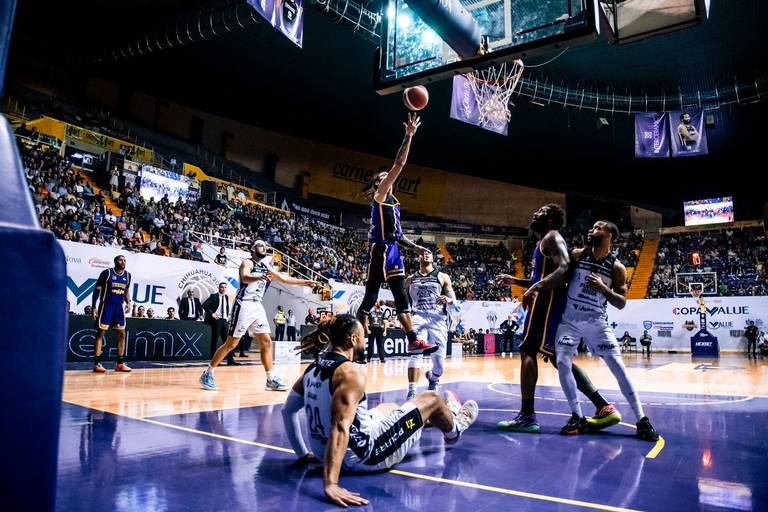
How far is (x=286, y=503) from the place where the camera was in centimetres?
254

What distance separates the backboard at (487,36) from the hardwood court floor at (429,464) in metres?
3.70

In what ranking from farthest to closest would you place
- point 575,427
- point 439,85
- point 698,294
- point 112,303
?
1. point 698,294
2. point 439,85
3. point 112,303
4. point 575,427

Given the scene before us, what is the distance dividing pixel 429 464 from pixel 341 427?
1031mm

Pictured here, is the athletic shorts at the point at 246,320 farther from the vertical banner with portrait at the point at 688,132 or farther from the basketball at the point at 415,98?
the vertical banner with portrait at the point at 688,132

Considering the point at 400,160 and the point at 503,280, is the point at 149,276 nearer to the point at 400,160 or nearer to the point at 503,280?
the point at 400,160

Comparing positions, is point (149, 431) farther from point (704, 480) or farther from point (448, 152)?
point (448, 152)

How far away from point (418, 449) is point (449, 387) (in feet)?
13.8

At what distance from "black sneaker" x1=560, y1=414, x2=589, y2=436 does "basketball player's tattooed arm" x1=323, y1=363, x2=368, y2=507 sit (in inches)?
93.5

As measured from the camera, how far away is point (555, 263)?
4.53 m

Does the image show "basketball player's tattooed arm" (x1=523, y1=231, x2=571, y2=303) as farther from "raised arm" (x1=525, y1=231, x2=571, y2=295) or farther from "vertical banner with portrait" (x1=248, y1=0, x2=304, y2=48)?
"vertical banner with portrait" (x1=248, y1=0, x2=304, y2=48)

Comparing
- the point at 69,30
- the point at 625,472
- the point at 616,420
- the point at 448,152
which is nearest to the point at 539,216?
the point at 616,420

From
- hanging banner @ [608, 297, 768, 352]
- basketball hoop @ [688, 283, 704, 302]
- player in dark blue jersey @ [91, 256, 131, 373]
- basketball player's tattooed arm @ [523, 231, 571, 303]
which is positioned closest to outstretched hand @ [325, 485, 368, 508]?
basketball player's tattooed arm @ [523, 231, 571, 303]

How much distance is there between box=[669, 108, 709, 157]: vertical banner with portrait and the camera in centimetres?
1681

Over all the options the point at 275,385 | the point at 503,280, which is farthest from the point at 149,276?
the point at 503,280
